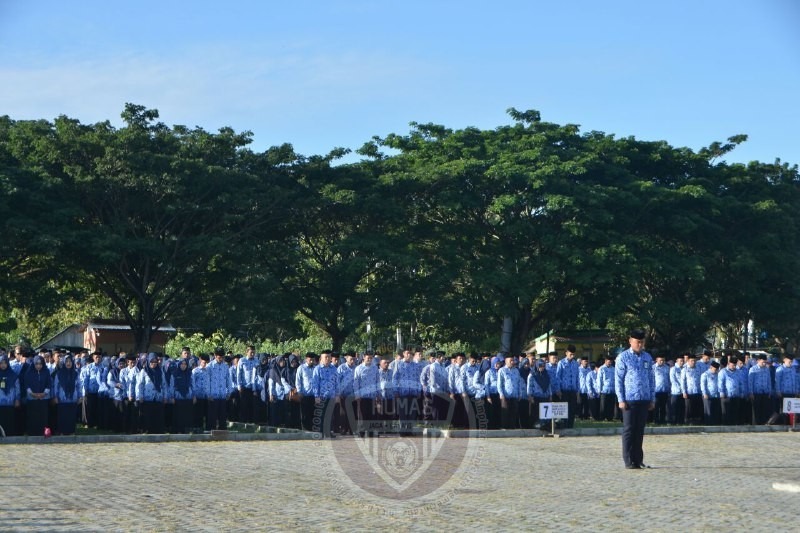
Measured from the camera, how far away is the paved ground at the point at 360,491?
33.4 feet

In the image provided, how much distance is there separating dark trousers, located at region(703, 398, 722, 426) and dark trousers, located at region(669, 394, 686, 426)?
643 mm

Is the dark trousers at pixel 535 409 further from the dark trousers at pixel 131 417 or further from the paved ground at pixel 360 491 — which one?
the dark trousers at pixel 131 417

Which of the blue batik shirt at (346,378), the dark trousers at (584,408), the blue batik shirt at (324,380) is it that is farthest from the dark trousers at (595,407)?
the blue batik shirt at (324,380)

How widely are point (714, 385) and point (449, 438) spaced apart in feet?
28.6

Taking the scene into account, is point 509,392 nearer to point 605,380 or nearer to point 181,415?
point 605,380

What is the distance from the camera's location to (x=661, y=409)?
26.8m

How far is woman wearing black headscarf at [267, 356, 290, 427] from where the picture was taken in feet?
75.2

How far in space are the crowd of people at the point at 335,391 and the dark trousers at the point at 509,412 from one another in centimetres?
3

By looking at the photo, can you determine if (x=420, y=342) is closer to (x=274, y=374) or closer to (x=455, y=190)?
(x=455, y=190)

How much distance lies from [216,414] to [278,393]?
143 cm

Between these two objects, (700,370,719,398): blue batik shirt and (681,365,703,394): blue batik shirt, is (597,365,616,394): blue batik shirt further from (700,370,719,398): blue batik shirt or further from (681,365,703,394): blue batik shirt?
(700,370,719,398): blue batik shirt

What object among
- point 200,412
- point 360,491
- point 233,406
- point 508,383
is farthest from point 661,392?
point 360,491

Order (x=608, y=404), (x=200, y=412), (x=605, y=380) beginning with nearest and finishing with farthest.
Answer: (x=200, y=412) < (x=605, y=380) < (x=608, y=404)

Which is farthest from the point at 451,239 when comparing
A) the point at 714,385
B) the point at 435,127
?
the point at 714,385
